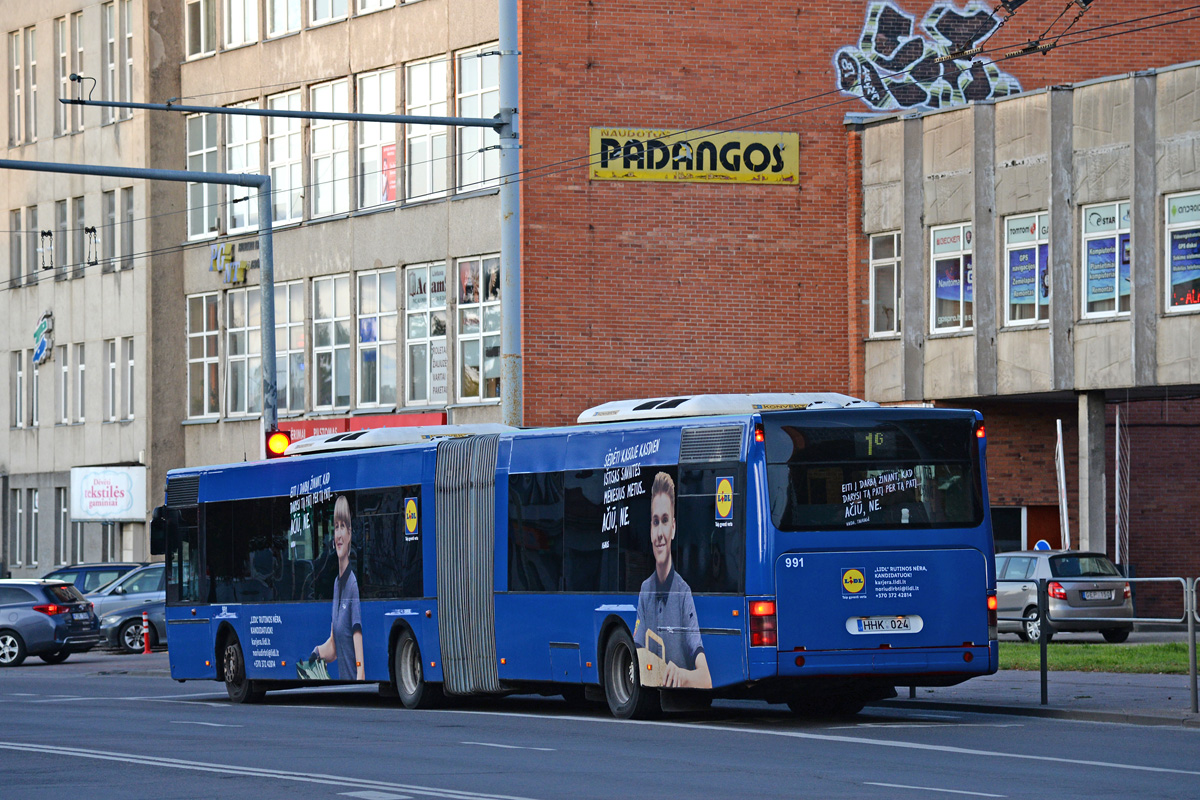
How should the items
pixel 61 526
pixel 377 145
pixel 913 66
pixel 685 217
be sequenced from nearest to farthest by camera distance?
1. pixel 685 217
2. pixel 913 66
3. pixel 377 145
4. pixel 61 526

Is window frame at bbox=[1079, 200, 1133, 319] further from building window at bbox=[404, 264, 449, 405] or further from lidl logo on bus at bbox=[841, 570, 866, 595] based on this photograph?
lidl logo on bus at bbox=[841, 570, 866, 595]

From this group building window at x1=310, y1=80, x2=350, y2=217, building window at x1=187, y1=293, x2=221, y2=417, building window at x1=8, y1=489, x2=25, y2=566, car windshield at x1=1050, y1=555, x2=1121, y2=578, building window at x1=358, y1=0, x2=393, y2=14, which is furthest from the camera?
building window at x1=8, y1=489, x2=25, y2=566

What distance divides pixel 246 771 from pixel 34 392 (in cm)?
4465

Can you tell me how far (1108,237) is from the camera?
34.7 meters

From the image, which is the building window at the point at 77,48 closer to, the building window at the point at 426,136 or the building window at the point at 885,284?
the building window at the point at 426,136

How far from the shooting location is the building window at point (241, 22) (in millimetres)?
48125

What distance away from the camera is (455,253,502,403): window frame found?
1623 inches

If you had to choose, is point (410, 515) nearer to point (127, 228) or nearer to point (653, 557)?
point (653, 557)

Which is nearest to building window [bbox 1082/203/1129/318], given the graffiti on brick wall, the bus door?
the graffiti on brick wall

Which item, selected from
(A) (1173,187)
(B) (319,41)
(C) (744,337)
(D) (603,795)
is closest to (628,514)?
(D) (603,795)

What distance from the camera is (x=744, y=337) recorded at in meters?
39.6

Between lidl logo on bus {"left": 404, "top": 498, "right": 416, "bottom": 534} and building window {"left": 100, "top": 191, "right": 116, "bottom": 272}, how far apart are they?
3286 cm

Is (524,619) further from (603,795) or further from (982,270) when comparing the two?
(982,270)

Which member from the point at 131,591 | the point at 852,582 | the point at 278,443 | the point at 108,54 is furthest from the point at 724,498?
the point at 108,54
